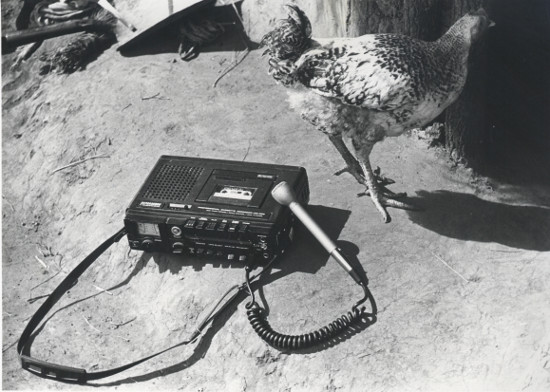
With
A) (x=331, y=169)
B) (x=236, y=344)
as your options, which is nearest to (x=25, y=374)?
(x=236, y=344)

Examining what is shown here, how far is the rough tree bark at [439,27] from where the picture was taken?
18.2ft

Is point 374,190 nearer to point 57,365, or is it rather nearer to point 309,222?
point 309,222

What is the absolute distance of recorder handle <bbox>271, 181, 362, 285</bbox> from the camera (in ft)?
15.5

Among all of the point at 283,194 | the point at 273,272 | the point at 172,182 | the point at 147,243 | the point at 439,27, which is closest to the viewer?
the point at 283,194

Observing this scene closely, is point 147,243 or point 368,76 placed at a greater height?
point 368,76

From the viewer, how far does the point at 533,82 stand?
5992 mm

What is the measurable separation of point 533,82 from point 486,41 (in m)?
0.59

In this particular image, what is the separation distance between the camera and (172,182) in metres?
5.26

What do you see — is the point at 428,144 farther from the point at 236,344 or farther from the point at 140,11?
the point at 140,11

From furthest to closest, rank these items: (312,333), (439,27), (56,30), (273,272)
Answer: (56,30) → (439,27) → (273,272) → (312,333)

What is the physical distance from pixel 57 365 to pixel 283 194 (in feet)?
5.61

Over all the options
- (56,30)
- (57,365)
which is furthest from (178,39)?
(57,365)

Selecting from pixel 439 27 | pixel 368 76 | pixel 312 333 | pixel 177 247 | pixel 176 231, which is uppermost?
pixel 368 76

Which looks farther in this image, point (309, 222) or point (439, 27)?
point (439, 27)
